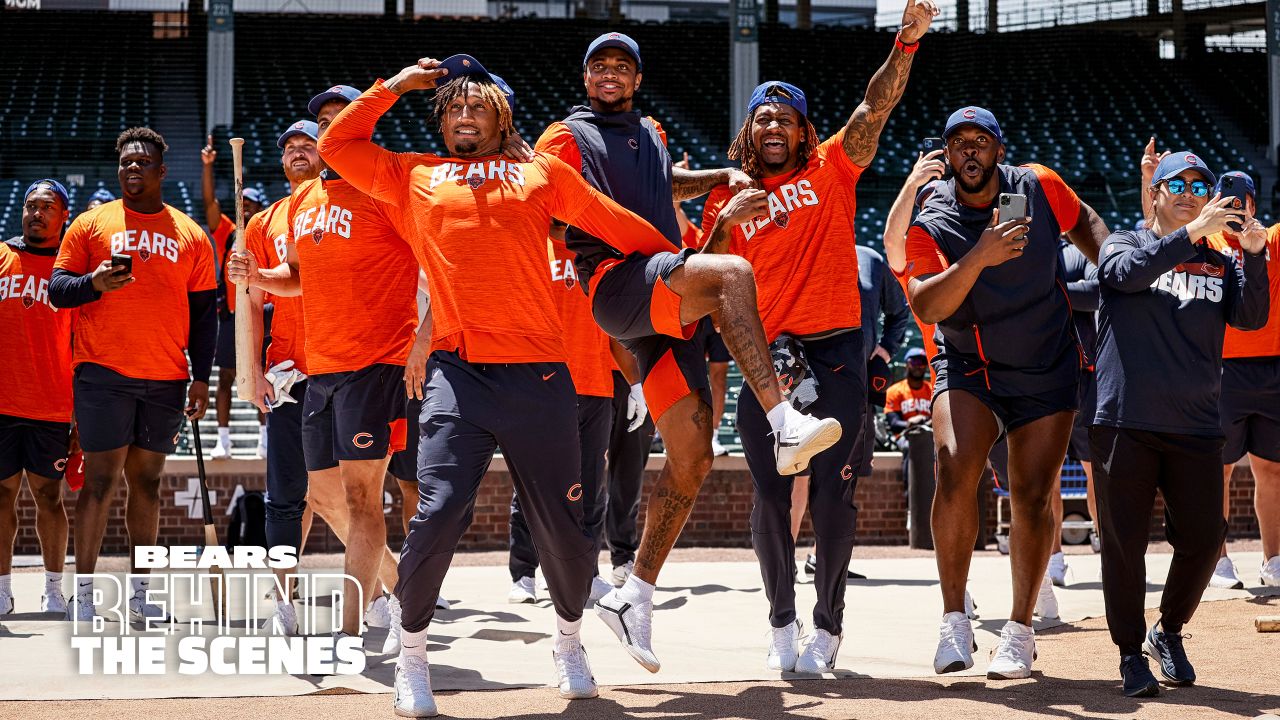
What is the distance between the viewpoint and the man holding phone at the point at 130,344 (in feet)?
21.3

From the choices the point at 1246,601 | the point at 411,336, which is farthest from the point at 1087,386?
the point at 411,336

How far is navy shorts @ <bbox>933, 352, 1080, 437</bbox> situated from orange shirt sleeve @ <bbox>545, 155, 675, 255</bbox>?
1.24 meters

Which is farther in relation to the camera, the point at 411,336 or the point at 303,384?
the point at 303,384

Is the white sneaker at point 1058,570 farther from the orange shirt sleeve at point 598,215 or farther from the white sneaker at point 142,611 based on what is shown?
the white sneaker at point 142,611

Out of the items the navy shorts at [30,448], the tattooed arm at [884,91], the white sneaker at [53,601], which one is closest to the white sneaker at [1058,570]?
the tattooed arm at [884,91]

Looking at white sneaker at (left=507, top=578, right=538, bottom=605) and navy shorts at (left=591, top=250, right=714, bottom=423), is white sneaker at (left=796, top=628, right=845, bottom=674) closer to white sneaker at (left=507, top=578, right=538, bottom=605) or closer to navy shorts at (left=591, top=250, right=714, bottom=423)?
navy shorts at (left=591, top=250, right=714, bottom=423)

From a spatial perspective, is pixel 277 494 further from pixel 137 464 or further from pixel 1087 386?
pixel 1087 386

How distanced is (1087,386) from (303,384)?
3.98 meters

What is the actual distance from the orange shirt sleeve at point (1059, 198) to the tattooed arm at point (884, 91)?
609 millimetres

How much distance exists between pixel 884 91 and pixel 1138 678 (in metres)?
2.36

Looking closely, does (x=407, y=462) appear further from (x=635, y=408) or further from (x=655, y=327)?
(x=655, y=327)

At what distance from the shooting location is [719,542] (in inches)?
423

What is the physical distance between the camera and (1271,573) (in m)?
7.57

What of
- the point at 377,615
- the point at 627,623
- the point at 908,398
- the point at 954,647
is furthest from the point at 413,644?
the point at 908,398
